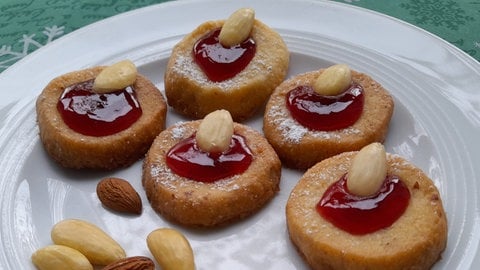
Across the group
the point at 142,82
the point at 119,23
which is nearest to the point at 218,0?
the point at 119,23

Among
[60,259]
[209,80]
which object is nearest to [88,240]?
[60,259]

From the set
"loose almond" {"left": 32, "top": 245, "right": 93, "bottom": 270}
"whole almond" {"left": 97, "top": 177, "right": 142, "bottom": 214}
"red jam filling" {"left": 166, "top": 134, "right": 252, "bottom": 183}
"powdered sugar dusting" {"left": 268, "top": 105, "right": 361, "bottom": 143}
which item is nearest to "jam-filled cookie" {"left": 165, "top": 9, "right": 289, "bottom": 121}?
"powdered sugar dusting" {"left": 268, "top": 105, "right": 361, "bottom": 143}

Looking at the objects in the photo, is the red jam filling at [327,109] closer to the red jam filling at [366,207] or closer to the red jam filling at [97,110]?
the red jam filling at [366,207]

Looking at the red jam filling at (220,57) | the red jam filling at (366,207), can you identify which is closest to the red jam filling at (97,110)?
the red jam filling at (220,57)

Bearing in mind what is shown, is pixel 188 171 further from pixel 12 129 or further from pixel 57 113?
pixel 12 129

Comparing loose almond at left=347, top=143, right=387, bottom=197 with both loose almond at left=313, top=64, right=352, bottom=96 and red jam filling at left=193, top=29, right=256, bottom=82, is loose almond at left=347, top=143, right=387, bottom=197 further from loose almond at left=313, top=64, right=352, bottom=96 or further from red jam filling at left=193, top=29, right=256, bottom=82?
red jam filling at left=193, top=29, right=256, bottom=82
